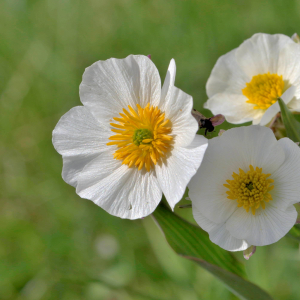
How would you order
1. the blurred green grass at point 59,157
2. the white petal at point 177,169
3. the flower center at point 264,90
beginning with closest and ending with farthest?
the white petal at point 177,169
the flower center at point 264,90
the blurred green grass at point 59,157

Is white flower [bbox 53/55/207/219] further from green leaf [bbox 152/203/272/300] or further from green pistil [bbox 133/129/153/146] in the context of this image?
green leaf [bbox 152/203/272/300]

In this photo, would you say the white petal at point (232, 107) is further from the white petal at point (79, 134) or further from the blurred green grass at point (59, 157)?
the blurred green grass at point (59, 157)

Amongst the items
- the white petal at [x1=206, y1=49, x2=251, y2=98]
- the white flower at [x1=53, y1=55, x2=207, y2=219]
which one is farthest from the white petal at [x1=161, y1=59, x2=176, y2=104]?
the white petal at [x1=206, y1=49, x2=251, y2=98]

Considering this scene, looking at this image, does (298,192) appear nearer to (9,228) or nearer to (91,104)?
(91,104)

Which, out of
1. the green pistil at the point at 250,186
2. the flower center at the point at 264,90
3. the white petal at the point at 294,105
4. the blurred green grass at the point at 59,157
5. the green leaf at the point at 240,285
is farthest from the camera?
the blurred green grass at the point at 59,157

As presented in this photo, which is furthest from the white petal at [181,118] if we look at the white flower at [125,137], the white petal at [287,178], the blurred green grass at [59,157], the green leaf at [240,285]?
the blurred green grass at [59,157]

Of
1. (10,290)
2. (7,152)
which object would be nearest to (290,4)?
(7,152)

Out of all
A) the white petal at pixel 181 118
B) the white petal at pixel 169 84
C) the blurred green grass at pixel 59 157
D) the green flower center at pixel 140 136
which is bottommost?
the blurred green grass at pixel 59 157
